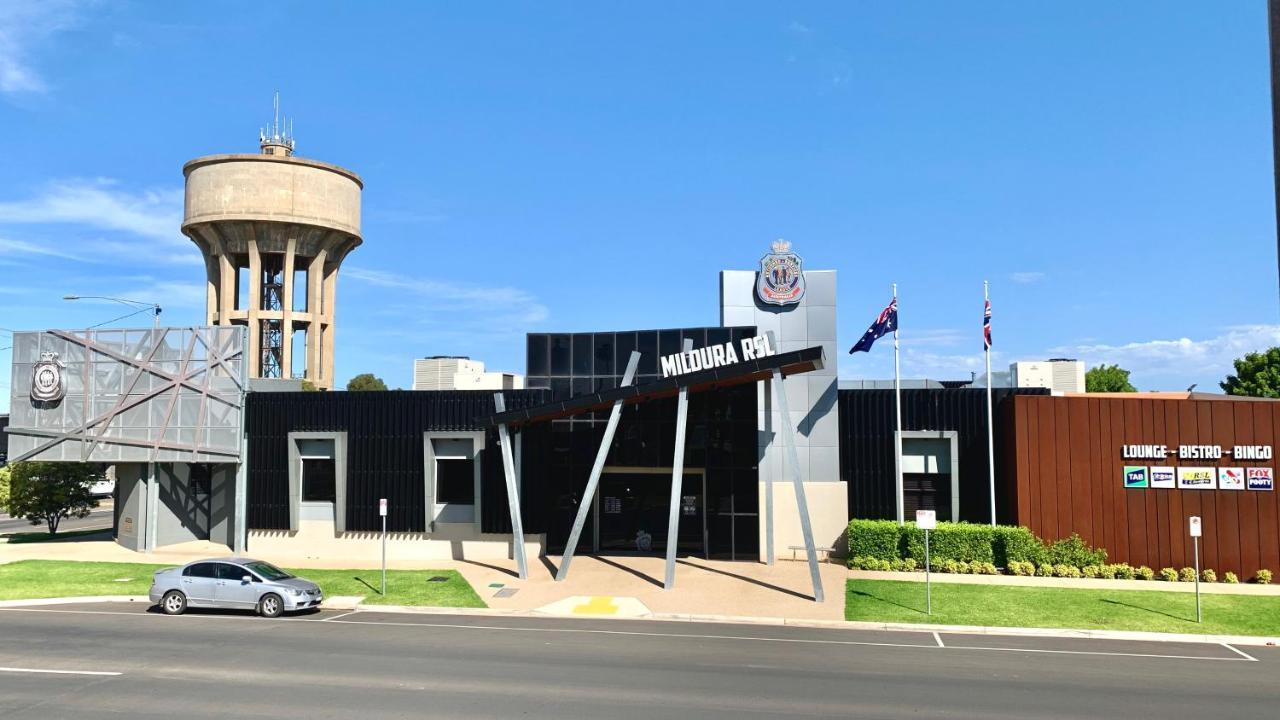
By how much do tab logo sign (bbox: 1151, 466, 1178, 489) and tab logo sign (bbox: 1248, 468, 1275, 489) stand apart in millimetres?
2186

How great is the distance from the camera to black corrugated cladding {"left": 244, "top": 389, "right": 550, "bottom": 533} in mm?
33562

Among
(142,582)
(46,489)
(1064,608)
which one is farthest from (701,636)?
(46,489)

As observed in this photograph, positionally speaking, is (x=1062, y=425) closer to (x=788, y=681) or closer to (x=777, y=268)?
(x=777, y=268)

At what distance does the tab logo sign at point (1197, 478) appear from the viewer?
2863 cm

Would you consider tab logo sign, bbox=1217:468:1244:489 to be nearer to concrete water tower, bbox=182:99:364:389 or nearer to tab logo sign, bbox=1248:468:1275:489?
tab logo sign, bbox=1248:468:1275:489

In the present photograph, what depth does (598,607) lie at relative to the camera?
24.4 m

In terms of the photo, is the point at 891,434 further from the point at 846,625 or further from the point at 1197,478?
the point at 846,625

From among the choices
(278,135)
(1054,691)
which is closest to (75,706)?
(1054,691)

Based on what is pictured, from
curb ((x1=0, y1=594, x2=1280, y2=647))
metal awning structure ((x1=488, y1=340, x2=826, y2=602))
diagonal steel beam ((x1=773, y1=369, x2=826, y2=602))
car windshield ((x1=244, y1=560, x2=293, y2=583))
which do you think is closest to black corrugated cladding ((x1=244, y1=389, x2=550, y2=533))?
metal awning structure ((x1=488, y1=340, x2=826, y2=602))

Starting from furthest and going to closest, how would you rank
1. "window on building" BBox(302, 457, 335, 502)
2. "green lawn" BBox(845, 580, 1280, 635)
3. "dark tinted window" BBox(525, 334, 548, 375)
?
"window on building" BBox(302, 457, 335, 502)
"dark tinted window" BBox(525, 334, 548, 375)
"green lawn" BBox(845, 580, 1280, 635)

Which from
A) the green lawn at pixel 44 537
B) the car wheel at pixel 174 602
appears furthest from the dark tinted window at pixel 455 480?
the green lawn at pixel 44 537

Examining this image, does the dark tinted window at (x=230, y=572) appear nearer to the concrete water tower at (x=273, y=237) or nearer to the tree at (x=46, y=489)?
the tree at (x=46, y=489)

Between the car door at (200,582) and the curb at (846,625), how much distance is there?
3.56 m

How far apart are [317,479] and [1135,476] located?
29762mm
